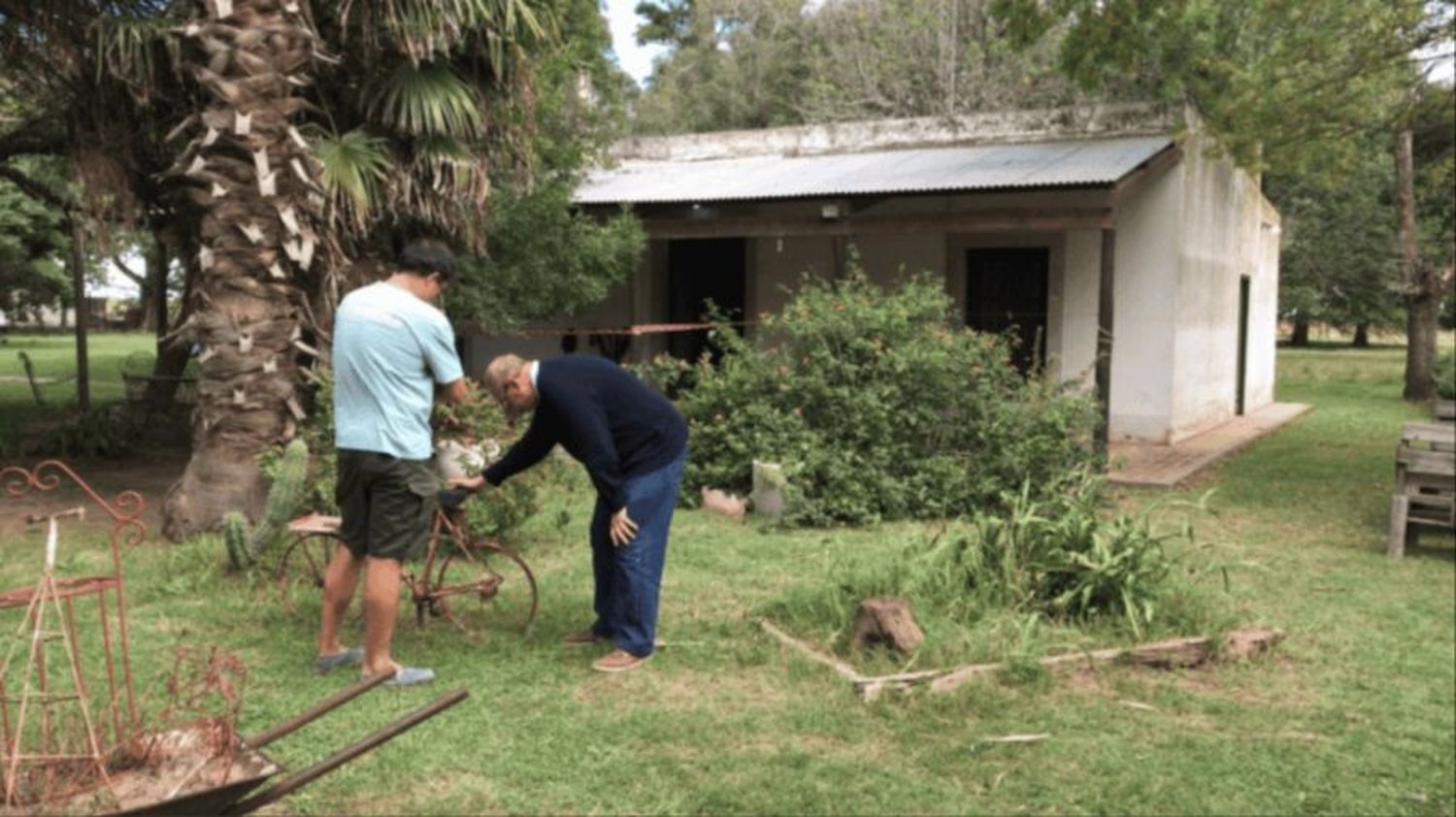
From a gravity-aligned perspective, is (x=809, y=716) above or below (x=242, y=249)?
below

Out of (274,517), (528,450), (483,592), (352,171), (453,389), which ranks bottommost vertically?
(483,592)

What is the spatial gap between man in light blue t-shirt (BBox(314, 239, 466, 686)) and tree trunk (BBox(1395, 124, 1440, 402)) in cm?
2091

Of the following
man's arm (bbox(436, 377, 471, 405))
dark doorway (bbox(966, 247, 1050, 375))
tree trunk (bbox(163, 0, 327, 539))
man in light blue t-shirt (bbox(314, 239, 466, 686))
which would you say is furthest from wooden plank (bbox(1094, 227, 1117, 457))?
man in light blue t-shirt (bbox(314, 239, 466, 686))

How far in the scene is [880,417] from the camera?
29.6ft

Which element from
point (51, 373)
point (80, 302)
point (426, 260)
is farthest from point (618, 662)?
point (51, 373)

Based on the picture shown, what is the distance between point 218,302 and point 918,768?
5.70 m

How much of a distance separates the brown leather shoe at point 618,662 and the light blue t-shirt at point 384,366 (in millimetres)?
1194

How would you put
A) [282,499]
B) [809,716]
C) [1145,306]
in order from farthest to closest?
[1145,306] < [282,499] < [809,716]

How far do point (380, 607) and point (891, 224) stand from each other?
9143 millimetres

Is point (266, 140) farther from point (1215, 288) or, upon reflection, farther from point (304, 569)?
point (1215, 288)

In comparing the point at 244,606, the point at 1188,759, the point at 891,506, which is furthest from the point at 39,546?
the point at 1188,759

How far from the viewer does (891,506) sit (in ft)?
29.0

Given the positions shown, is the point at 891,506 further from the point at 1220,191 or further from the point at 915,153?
the point at 1220,191

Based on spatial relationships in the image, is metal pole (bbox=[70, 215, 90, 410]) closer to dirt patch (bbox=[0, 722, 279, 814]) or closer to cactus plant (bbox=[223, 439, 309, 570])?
cactus plant (bbox=[223, 439, 309, 570])
